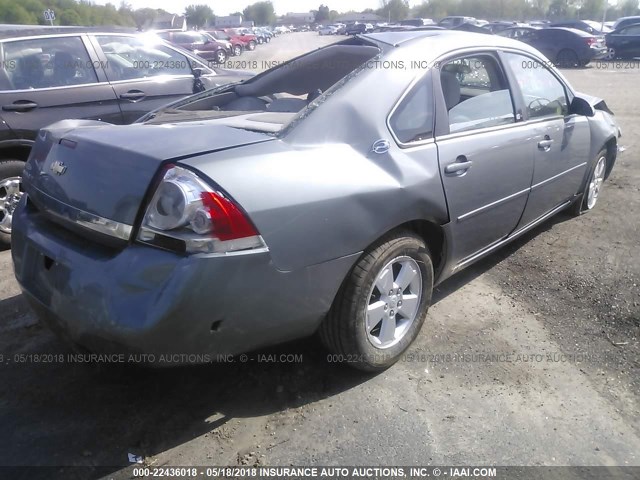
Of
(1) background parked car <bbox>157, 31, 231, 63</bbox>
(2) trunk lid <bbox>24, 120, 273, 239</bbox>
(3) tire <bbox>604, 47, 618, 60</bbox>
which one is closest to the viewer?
(2) trunk lid <bbox>24, 120, 273, 239</bbox>

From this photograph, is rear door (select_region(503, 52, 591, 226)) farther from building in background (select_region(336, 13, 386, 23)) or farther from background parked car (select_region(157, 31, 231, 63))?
building in background (select_region(336, 13, 386, 23))

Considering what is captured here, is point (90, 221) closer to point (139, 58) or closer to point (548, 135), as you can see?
point (548, 135)

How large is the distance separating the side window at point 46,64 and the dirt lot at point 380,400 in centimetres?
189

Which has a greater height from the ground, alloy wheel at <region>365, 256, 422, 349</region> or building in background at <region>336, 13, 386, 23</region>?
alloy wheel at <region>365, 256, 422, 349</region>

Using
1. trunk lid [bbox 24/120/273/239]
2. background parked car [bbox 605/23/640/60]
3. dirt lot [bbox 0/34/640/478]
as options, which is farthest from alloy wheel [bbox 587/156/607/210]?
background parked car [bbox 605/23/640/60]

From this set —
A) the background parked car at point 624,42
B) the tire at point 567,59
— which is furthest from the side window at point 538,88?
the background parked car at point 624,42

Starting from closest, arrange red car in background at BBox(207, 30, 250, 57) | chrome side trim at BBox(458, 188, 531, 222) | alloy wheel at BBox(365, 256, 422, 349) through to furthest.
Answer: alloy wheel at BBox(365, 256, 422, 349) → chrome side trim at BBox(458, 188, 531, 222) → red car in background at BBox(207, 30, 250, 57)

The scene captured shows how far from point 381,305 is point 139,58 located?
149 inches

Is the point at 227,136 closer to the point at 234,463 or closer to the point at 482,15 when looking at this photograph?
the point at 234,463

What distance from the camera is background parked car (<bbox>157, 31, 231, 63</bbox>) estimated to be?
23969 mm

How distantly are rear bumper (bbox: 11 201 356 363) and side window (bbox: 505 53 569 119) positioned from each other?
2.05 m

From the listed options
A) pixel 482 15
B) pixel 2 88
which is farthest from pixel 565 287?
pixel 482 15

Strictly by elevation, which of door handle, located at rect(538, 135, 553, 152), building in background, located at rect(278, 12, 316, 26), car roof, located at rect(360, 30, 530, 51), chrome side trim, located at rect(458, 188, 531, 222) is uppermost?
car roof, located at rect(360, 30, 530, 51)

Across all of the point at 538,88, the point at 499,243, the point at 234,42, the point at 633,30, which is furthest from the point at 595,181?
the point at 234,42
